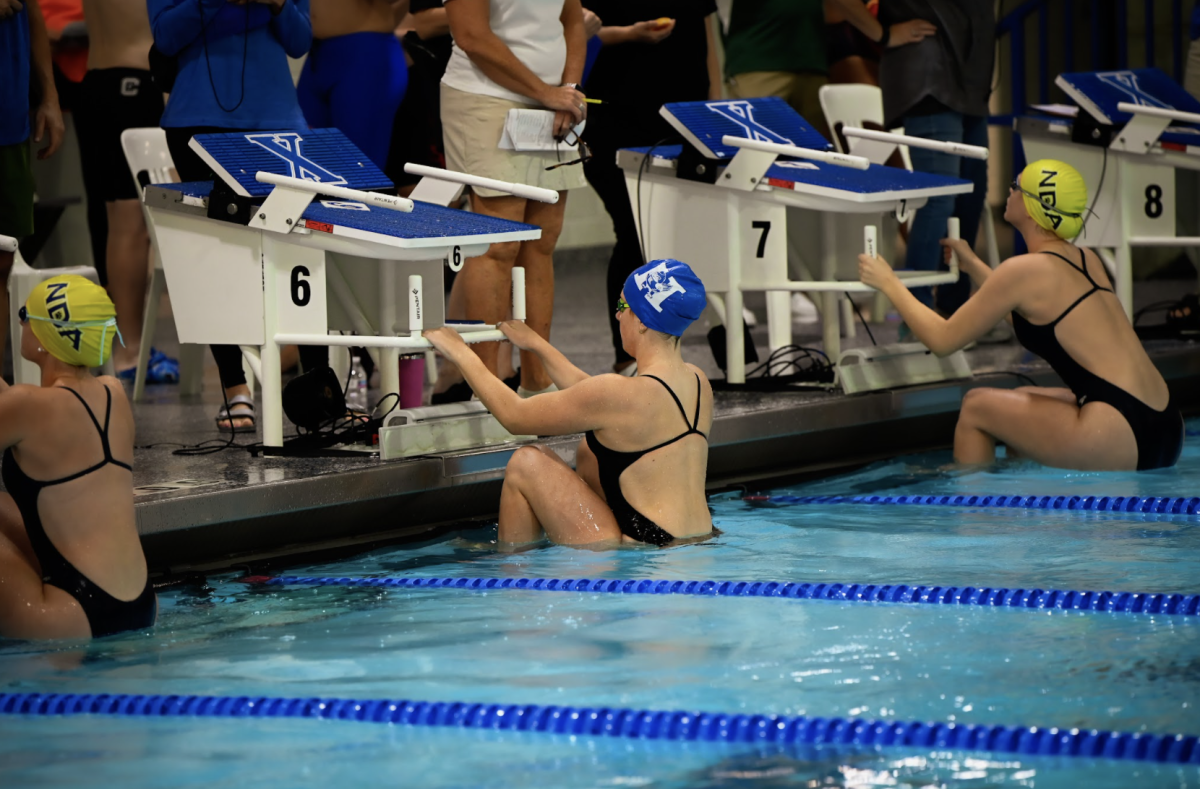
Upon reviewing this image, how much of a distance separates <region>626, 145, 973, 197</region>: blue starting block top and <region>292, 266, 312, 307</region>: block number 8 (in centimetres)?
183

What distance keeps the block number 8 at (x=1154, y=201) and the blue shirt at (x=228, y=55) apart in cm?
390

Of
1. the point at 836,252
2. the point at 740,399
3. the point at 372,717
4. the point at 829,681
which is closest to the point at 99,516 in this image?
the point at 372,717

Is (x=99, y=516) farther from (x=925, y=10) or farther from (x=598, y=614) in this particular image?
(x=925, y=10)

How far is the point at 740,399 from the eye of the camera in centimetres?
620

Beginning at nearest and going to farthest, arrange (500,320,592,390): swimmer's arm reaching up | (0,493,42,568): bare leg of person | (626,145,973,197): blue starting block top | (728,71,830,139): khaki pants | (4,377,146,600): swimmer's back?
1. (4,377,146,600): swimmer's back
2. (0,493,42,568): bare leg of person
3. (500,320,592,390): swimmer's arm reaching up
4. (626,145,973,197): blue starting block top
5. (728,71,830,139): khaki pants

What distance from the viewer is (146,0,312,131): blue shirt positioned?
527 cm

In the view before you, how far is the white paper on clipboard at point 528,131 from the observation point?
566 cm

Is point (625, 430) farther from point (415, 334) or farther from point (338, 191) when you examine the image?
point (338, 191)

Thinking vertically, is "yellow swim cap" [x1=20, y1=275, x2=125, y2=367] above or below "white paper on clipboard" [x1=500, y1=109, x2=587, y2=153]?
below

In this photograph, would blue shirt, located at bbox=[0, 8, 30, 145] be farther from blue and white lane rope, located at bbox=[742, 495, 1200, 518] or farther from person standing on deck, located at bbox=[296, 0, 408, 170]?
blue and white lane rope, located at bbox=[742, 495, 1200, 518]

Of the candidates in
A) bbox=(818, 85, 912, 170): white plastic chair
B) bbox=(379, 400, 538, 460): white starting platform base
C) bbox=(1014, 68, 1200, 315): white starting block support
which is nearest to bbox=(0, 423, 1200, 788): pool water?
bbox=(379, 400, 538, 460): white starting platform base

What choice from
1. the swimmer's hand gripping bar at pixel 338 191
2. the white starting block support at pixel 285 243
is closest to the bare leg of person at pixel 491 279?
the white starting block support at pixel 285 243

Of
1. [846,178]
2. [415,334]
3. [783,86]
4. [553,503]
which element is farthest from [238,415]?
[783,86]

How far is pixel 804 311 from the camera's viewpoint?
30.6 feet
